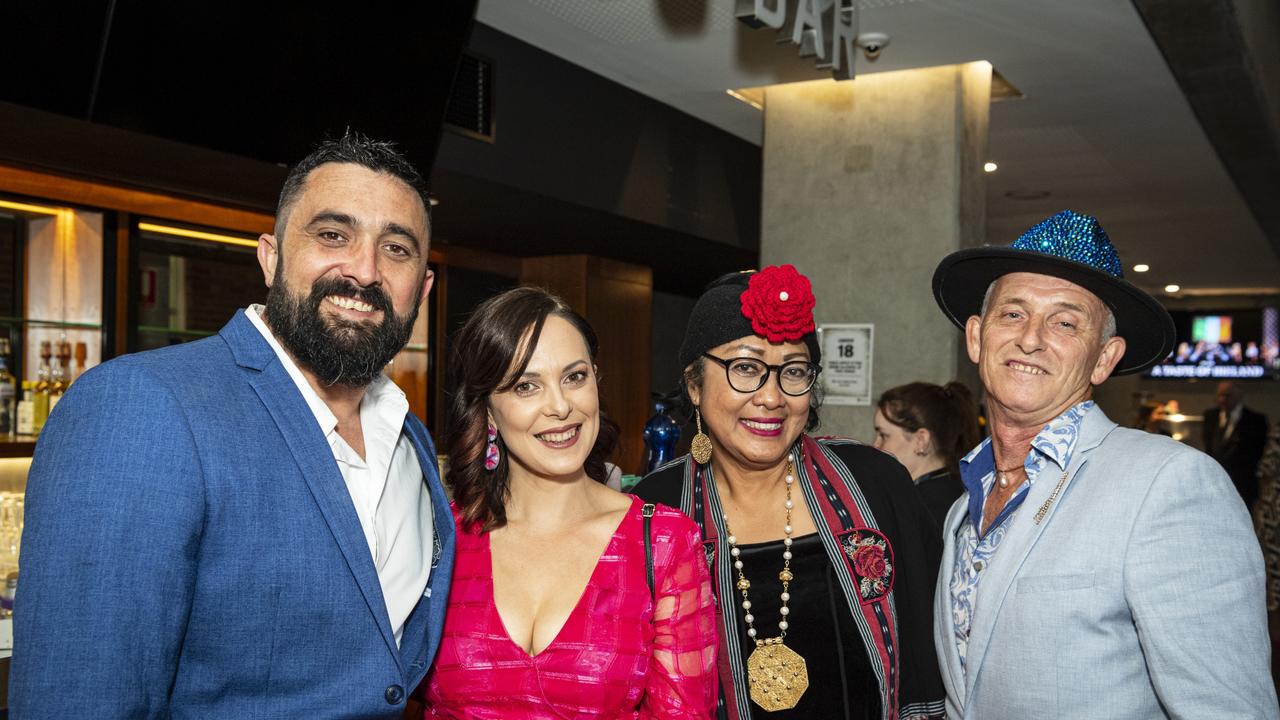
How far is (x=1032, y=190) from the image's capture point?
839 centimetres

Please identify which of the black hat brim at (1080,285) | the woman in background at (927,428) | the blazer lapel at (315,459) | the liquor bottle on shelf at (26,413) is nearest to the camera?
the blazer lapel at (315,459)

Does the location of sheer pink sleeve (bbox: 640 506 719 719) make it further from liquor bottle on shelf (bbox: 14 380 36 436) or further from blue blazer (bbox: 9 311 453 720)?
liquor bottle on shelf (bbox: 14 380 36 436)

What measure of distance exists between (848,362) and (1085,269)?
11.2 ft

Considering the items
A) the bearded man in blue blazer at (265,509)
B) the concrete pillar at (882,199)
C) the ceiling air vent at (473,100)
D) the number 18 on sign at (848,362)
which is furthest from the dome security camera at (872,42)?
the bearded man in blue blazer at (265,509)

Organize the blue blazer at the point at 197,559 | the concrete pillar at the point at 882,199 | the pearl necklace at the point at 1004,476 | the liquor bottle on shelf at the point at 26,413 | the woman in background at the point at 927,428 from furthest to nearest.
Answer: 1. the concrete pillar at the point at 882,199
2. the liquor bottle on shelf at the point at 26,413
3. the woman in background at the point at 927,428
4. the pearl necklace at the point at 1004,476
5. the blue blazer at the point at 197,559

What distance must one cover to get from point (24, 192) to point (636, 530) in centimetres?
358

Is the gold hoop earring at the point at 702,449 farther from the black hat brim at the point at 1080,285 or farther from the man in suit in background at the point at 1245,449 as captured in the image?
the man in suit in background at the point at 1245,449

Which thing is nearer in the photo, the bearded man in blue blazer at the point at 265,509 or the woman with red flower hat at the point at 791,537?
the bearded man in blue blazer at the point at 265,509

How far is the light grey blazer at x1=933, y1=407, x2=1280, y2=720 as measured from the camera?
4.82ft

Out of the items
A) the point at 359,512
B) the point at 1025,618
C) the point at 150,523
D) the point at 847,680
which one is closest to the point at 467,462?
the point at 359,512

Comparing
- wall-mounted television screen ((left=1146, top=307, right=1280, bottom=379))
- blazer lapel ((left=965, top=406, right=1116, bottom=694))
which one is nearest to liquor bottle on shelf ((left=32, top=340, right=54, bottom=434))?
blazer lapel ((left=965, top=406, right=1116, bottom=694))

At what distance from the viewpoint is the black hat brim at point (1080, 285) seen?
1.82 m

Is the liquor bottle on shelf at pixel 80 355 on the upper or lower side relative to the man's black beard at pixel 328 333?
lower

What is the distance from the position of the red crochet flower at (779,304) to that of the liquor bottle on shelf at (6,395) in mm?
3512
